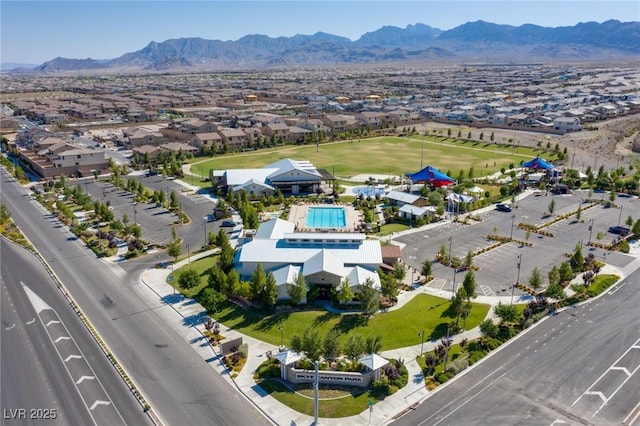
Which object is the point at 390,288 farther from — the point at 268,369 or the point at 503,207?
the point at 503,207

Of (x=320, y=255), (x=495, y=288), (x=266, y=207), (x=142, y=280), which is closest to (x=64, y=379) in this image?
(x=142, y=280)

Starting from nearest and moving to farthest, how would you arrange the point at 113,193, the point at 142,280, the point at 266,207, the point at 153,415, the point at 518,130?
the point at 153,415 < the point at 142,280 < the point at 266,207 < the point at 113,193 < the point at 518,130

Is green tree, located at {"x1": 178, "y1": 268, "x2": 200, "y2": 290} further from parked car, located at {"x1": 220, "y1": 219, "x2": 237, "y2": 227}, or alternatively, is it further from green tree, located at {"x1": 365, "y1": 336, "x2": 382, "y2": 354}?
parked car, located at {"x1": 220, "y1": 219, "x2": 237, "y2": 227}

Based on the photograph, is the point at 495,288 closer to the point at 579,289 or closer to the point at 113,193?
the point at 579,289

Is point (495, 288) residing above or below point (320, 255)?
below

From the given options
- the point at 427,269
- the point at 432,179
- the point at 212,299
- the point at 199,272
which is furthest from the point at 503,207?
the point at 212,299

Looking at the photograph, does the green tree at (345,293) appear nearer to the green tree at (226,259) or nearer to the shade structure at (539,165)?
the green tree at (226,259)
